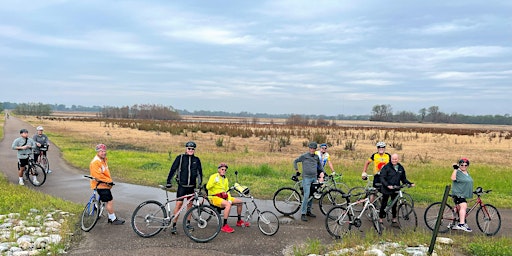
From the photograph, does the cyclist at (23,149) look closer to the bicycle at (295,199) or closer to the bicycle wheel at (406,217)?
the bicycle at (295,199)

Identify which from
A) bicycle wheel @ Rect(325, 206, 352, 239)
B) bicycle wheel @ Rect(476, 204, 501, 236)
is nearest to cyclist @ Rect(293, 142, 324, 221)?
bicycle wheel @ Rect(325, 206, 352, 239)

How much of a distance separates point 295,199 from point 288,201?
0.19 metres

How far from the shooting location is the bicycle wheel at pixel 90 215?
7.66 m

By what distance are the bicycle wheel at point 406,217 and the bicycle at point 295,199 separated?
1460 mm

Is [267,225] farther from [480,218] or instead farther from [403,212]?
[480,218]

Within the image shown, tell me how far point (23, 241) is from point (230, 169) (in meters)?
9.51

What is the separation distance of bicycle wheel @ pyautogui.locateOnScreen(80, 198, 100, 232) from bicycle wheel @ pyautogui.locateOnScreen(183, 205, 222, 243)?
201 cm

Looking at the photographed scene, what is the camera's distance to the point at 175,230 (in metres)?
7.43

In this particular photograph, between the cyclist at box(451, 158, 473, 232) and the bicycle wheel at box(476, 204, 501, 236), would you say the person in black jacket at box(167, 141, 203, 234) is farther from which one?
the bicycle wheel at box(476, 204, 501, 236)

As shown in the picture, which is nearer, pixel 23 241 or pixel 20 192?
pixel 23 241

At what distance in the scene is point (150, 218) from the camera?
732 centimetres

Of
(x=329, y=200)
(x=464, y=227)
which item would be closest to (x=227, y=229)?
(x=329, y=200)

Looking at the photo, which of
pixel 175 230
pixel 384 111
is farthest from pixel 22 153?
pixel 384 111

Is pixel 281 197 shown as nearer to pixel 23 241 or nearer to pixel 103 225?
pixel 103 225
